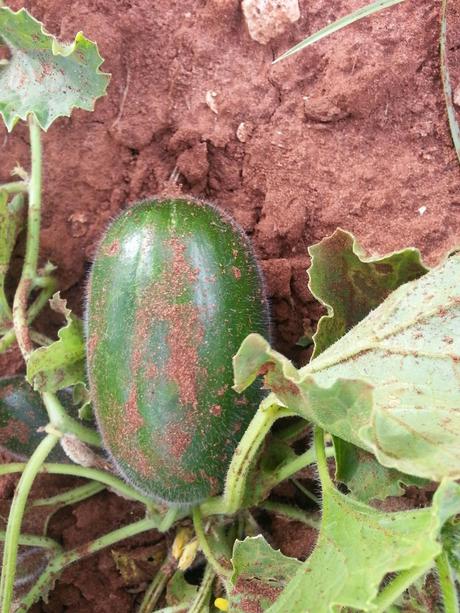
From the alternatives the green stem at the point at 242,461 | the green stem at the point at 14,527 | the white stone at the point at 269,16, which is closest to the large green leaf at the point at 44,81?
the white stone at the point at 269,16

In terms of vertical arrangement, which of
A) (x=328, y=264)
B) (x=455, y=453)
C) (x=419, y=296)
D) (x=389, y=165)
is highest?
(x=389, y=165)

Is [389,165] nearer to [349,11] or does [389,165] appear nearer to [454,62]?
[454,62]

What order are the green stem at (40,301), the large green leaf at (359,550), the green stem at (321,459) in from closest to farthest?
the large green leaf at (359,550) → the green stem at (321,459) → the green stem at (40,301)

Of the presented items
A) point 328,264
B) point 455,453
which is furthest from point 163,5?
point 455,453

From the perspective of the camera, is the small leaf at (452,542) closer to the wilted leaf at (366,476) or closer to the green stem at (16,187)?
the wilted leaf at (366,476)

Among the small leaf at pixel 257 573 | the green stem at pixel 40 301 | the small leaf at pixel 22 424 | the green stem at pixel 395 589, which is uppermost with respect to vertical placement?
the green stem at pixel 40 301

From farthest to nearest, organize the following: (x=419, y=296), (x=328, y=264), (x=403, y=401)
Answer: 1. (x=328, y=264)
2. (x=419, y=296)
3. (x=403, y=401)
